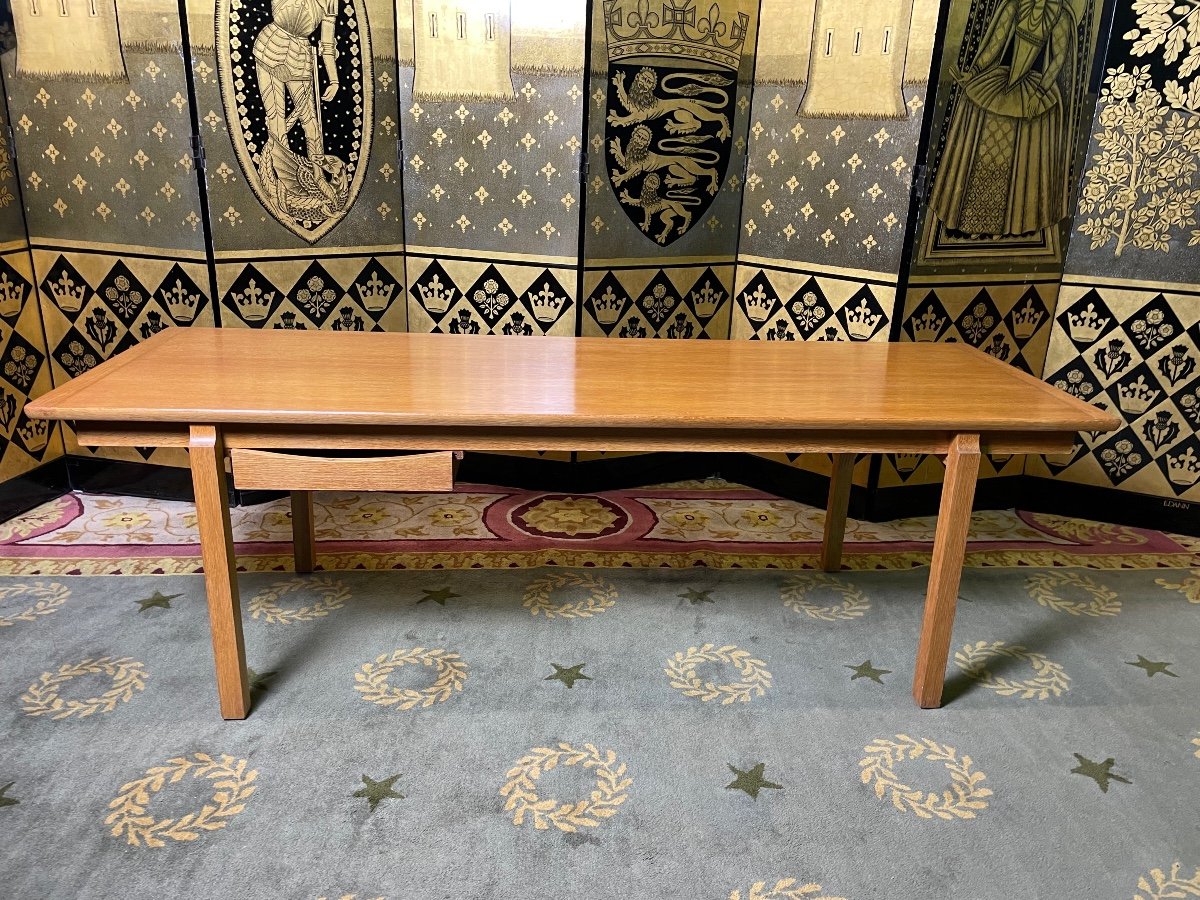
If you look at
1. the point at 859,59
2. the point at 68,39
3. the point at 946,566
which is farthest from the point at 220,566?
the point at 859,59

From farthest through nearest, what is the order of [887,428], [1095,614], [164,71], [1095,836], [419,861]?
1. [164,71]
2. [1095,614]
3. [887,428]
4. [1095,836]
5. [419,861]

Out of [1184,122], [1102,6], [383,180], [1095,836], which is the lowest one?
[1095,836]

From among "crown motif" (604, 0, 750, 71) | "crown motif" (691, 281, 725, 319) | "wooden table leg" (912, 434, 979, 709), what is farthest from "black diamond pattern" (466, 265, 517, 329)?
"wooden table leg" (912, 434, 979, 709)

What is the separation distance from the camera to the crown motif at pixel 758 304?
11.5 ft

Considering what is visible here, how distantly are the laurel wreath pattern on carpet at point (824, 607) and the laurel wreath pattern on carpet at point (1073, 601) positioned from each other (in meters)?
0.59

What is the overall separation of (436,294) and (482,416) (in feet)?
5.89

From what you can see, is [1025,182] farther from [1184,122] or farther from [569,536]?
[569,536]

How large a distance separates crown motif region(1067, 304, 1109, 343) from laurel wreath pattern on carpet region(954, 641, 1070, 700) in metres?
1.44

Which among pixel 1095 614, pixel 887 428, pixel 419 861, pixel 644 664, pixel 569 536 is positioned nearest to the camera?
pixel 419 861

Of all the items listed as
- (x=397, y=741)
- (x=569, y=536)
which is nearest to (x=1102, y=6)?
(x=569, y=536)

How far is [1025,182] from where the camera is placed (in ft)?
A: 10.3

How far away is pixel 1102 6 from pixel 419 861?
3402 mm

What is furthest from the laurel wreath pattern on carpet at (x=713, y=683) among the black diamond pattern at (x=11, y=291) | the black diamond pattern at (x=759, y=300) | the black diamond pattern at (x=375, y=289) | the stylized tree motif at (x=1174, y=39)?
the black diamond pattern at (x=11, y=291)

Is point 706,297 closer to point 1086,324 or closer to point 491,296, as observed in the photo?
point 491,296
